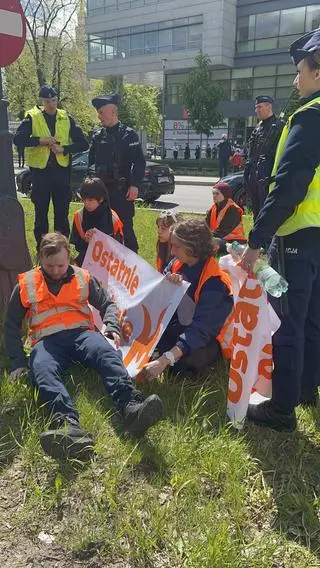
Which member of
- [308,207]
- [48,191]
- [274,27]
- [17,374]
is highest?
[274,27]

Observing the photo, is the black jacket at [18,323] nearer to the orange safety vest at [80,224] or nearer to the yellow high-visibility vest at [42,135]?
the orange safety vest at [80,224]

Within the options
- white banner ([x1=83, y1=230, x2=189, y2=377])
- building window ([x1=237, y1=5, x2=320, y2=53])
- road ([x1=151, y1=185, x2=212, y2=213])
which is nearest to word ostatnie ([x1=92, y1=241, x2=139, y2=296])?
white banner ([x1=83, y1=230, x2=189, y2=377])

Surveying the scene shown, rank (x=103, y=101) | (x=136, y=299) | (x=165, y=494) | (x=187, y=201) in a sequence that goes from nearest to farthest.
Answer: (x=165, y=494), (x=136, y=299), (x=103, y=101), (x=187, y=201)

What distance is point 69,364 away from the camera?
11.5ft

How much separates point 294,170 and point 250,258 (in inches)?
20.6

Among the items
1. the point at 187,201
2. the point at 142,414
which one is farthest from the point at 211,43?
the point at 142,414

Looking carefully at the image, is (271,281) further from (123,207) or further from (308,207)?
(123,207)

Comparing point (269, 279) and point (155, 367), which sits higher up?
point (269, 279)

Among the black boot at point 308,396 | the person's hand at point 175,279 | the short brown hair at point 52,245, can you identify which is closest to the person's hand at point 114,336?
the person's hand at point 175,279

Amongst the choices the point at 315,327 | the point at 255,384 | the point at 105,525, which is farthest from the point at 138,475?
the point at 315,327

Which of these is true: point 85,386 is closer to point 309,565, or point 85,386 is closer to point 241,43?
point 309,565

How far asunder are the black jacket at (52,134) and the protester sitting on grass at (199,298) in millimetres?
3182

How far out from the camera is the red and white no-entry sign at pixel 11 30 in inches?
169

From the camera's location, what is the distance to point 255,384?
3162 mm
